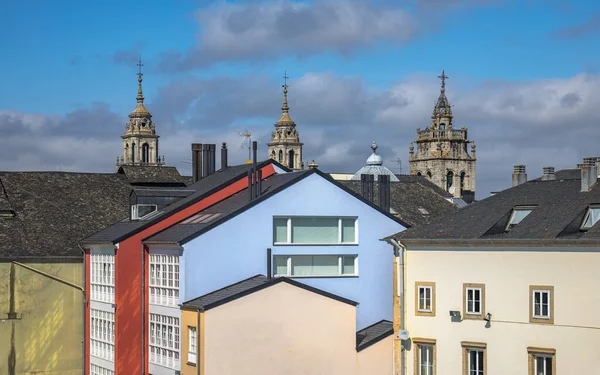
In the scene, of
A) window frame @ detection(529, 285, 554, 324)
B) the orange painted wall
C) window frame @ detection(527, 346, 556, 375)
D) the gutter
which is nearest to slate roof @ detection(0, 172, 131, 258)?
the orange painted wall

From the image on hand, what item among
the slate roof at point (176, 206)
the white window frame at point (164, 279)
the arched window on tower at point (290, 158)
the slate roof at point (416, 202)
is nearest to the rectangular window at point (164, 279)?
the white window frame at point (164, 279)

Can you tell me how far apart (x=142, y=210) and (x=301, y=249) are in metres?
7.72

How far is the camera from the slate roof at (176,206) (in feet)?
155

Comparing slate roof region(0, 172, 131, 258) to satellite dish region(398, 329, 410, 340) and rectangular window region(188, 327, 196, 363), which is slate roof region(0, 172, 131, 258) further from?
satellite dish region(398, 329, 410, 340)

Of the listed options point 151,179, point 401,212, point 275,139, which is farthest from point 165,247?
point 275,139

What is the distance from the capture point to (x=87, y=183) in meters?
58.2

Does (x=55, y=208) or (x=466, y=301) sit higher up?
(x=55, y=208)

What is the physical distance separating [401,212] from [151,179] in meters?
16.8

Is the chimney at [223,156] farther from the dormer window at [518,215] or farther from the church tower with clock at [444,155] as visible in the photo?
the church tower with clock at [444,155]

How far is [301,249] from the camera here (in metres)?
47.9

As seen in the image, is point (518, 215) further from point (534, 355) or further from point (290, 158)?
point (290, 158)

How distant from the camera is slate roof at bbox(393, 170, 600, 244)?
39.4 metres

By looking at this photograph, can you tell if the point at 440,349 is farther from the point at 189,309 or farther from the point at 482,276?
the point at 189,309

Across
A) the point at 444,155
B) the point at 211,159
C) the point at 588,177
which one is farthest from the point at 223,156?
the point at 444,155
